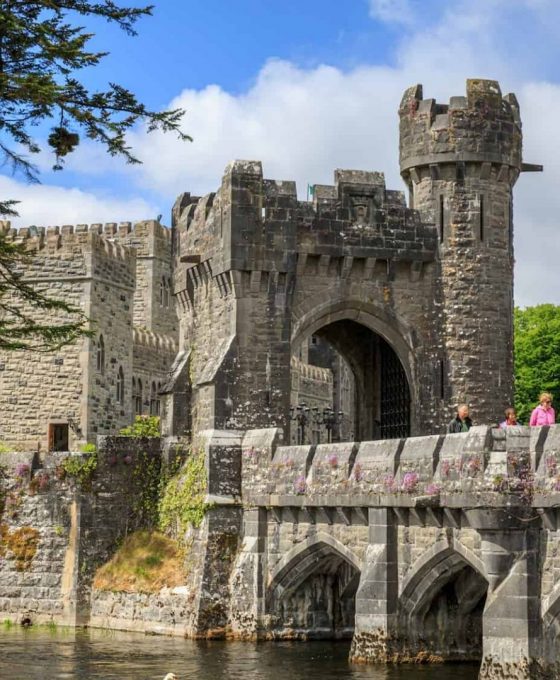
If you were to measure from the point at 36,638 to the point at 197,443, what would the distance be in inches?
195

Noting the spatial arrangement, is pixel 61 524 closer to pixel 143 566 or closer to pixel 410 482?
pixel 143 566

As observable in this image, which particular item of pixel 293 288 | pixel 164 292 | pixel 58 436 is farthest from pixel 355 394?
pixel 164 292

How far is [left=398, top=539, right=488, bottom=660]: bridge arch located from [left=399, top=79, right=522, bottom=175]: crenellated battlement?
33.6 ft

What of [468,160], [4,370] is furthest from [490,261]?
[4,370]

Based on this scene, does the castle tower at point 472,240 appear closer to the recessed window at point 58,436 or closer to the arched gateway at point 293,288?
the arched gateway at point 293,288

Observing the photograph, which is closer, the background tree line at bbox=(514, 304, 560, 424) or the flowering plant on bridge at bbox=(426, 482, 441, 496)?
the flowering plant on bridge at bbox=(426, 482, 441, 496)

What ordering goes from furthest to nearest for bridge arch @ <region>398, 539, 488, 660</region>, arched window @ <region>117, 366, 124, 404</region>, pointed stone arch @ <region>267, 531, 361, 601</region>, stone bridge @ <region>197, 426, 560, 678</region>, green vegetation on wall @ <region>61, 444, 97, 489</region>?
arched window @ <region>117, 366, 124, 404</region>, green vegetation on wall @ <region>61, 444, 97, 489</region>, pointed stone arch @ <region>267, 531, 361, 601</region>, bridge arch @ <region>398, 539, 488, 660</region>, stone bridge @ <region>197, 426, 560, 678</region>

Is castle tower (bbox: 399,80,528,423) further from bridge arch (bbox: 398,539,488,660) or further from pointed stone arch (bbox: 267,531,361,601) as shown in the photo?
bridge arch (bbox: 398,539,488,660)

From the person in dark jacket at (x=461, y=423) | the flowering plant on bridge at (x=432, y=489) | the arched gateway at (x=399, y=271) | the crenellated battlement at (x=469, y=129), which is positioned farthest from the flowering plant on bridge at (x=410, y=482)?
the crenellated battlement at (x=469, y=129)

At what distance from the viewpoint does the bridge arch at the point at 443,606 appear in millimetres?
26391

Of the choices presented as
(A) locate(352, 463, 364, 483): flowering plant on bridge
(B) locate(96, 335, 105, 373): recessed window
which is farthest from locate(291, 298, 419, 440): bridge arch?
(B) locate(96, 335, 105, 373): recessed window

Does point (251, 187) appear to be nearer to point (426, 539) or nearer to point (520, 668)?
point (426, 539)

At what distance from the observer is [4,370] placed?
53719 millimetres

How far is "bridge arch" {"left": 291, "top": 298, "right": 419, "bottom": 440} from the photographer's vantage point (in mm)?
34250
